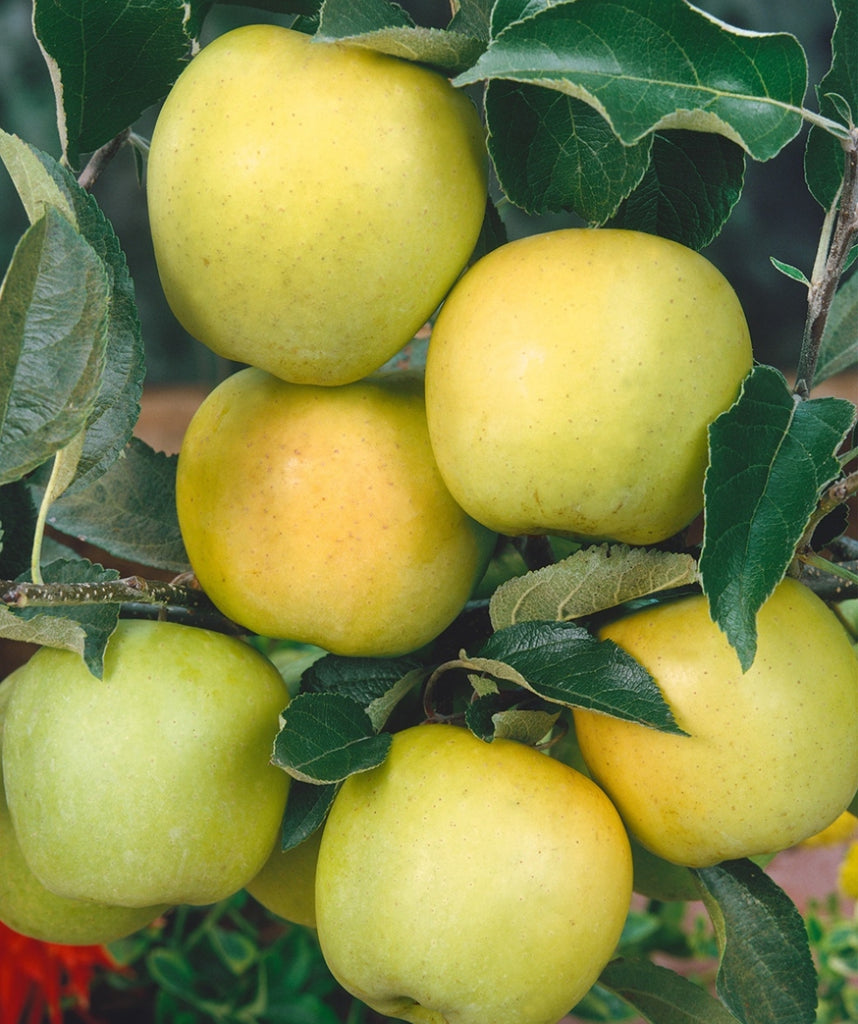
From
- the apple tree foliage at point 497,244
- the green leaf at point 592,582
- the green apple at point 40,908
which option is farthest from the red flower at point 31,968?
the green leaf at point 592,582

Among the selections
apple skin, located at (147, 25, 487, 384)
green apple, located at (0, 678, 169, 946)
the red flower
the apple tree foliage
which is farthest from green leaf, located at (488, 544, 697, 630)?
the red flower

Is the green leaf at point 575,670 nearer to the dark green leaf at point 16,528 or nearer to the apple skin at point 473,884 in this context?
the apple skin at point 473,884

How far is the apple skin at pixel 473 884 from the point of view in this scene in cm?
34

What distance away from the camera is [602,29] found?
0.95 ft

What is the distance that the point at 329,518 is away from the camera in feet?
1.24

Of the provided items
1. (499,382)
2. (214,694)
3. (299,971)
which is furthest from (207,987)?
(499,382)

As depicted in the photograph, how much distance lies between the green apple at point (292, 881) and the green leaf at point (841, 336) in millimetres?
305

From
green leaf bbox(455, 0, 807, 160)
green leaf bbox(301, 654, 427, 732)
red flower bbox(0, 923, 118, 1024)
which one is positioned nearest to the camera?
green leaf bbox(455, 0, 807, 160)

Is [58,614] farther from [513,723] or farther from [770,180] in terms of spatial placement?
[770,180]

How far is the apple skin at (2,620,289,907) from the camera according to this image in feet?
1.16

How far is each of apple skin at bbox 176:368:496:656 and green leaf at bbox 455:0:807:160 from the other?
0.14 meters

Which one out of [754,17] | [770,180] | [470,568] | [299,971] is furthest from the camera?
[770,180]

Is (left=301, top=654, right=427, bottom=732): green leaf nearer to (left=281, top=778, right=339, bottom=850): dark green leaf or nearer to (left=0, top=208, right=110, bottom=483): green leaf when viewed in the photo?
(left=281, top=778, right=339, bottom=850): dark green leaf

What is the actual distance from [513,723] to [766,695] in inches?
3.6
